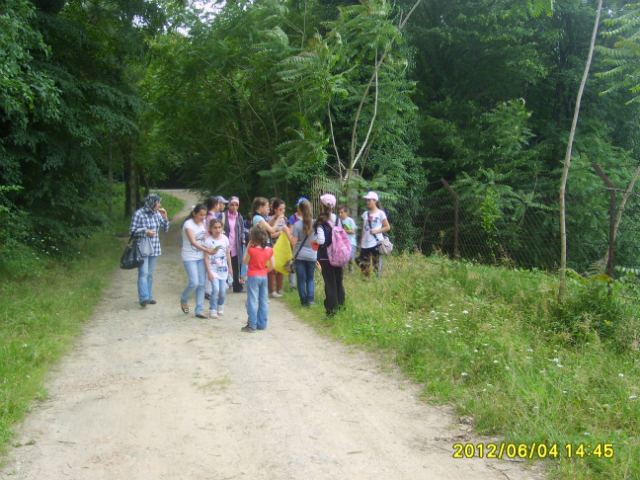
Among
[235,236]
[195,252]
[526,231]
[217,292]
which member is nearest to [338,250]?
[217,292]

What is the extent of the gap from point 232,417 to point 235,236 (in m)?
5.80

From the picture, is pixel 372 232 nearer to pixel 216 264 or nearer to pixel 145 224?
pixel 216 264

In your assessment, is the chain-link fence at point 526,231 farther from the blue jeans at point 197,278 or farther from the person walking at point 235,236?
the blue jeans at point 197,278

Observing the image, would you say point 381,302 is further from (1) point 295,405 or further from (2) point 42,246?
(2) point 42,246

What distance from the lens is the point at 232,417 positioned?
469cm

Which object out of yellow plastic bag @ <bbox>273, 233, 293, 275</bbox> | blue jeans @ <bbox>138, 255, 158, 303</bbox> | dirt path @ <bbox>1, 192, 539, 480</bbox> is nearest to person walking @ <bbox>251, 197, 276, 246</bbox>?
yellow plastic bag @ <bbox>273, 233, 293, 275</bbox>

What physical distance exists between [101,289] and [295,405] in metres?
6.95

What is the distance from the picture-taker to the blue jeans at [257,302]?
294 inches

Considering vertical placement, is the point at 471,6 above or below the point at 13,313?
above

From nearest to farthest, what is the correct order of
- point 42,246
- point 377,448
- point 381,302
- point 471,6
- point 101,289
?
point 377,448 < point 381,302 < point 101,289 < point 42,246 < point 471,6

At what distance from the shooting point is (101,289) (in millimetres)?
10578

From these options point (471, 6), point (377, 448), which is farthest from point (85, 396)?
point (471, 6)

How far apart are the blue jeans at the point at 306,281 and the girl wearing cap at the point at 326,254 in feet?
2.80
